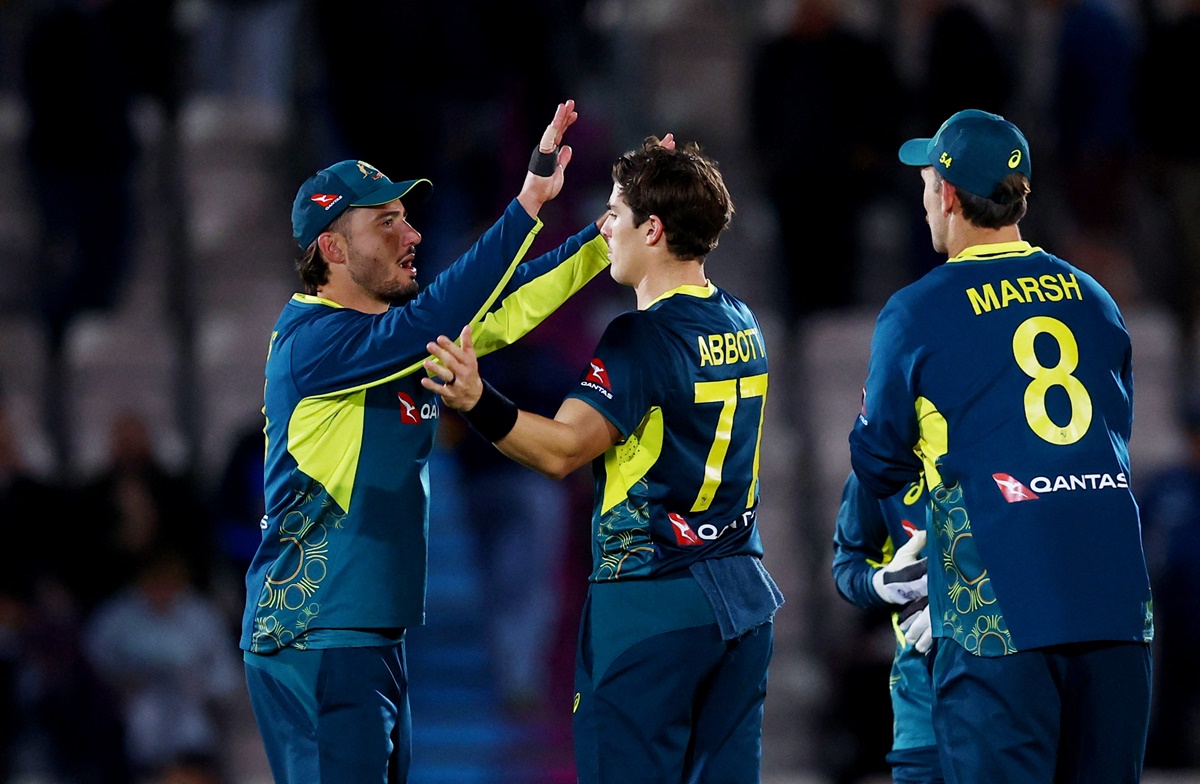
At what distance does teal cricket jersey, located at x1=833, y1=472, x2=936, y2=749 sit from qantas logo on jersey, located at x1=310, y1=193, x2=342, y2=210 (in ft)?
4.91

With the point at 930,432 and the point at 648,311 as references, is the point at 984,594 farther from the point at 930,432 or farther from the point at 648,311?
the point at 648,311

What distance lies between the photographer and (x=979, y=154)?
3.57 meters

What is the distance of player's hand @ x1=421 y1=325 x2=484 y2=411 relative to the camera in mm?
3555

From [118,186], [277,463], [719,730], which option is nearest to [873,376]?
[719,730]

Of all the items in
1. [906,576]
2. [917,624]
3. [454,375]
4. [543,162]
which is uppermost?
[543,162]

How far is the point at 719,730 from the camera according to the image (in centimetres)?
374

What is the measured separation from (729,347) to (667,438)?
0.89ft

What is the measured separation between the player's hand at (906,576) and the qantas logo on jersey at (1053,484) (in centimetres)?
58

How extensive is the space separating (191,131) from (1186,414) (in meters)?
5.95

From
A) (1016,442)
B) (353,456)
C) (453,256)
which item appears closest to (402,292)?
(353,456)

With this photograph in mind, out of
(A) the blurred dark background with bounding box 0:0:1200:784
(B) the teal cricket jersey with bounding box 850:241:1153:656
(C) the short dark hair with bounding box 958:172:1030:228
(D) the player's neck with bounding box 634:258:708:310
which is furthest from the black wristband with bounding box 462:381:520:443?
(A) the blurred dark background with bounding box 0:0:1200:784

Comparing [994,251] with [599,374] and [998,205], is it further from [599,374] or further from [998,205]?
[599,374]

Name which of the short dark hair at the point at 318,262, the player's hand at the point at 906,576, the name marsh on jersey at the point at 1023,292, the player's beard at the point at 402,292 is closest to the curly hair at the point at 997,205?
the name marsh on jersey at the point at 1023,292

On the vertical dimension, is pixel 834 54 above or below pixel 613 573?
above
